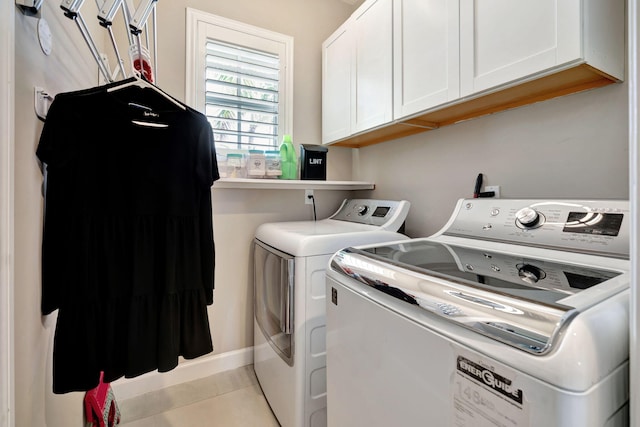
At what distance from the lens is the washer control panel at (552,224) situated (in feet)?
2.93

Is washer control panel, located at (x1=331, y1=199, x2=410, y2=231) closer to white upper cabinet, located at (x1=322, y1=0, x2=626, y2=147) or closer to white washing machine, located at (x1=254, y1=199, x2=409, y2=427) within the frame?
white washing machine, located at (x1=254, y1=199, x2=409, y2=427)

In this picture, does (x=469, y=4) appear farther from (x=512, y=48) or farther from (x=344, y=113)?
(x=344, y=113)

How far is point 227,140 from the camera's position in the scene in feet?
6.90

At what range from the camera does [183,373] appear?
194 centimetres

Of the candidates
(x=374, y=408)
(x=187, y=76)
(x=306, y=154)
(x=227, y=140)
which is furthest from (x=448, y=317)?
(x=187, y=76)

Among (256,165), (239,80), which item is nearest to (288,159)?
(256,165)

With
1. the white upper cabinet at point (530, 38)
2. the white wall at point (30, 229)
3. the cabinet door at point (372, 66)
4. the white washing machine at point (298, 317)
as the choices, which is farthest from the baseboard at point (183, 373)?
the white upper cabinet at point (530, 38)

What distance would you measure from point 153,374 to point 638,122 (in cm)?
239

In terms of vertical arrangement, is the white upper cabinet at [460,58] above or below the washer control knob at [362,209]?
above

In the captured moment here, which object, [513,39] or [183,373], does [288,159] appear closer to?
[513,39]

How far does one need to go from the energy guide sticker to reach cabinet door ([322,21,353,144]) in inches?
66.0

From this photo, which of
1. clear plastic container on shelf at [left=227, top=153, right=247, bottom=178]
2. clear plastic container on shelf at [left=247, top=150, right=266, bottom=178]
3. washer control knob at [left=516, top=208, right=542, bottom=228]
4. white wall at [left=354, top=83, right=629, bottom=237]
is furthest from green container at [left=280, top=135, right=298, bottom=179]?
washer control knob at [left=516, top=208, right=542, bottom=228]

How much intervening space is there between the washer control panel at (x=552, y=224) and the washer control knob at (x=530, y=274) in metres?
0.23
